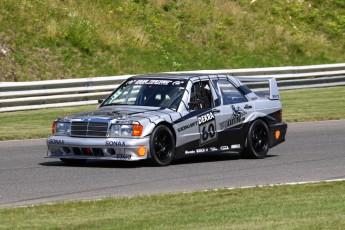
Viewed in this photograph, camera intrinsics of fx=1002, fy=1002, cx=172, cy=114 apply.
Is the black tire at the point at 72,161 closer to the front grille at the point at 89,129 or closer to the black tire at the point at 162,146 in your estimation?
the front grille at the point at 89,129

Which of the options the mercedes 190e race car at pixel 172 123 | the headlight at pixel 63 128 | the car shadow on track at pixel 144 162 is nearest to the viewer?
the mercedes 190e race car at pixel 172 123

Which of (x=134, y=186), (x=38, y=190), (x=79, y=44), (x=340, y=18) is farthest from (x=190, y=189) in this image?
(x=340, y=18)

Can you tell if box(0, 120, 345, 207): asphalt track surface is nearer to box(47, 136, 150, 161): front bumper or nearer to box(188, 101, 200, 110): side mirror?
box(47, 136, 150, 161): front bumper

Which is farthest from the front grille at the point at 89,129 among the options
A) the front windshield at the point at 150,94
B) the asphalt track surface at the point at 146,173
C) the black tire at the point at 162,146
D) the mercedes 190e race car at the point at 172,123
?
the front windshield at the point at 150,94

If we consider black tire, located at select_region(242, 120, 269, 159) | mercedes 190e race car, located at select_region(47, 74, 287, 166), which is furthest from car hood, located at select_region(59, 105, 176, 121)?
black tire, located at select_region(242, 120, 269, 159)

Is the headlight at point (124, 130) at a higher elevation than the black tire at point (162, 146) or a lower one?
higher

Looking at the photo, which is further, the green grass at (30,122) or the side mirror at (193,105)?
the green grass at (30,122)

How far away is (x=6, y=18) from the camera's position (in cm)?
2950

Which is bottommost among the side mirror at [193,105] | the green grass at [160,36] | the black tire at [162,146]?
the black tire at [162,146]

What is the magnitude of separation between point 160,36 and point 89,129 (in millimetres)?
19324

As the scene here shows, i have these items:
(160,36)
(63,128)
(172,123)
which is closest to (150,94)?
(172,123)

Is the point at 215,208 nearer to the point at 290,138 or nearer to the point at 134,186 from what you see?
the point at 134,186

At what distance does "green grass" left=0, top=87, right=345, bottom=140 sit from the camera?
20.3 m

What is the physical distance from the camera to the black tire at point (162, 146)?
14.2 m
